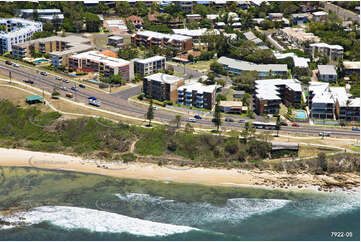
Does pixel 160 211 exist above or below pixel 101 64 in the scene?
below

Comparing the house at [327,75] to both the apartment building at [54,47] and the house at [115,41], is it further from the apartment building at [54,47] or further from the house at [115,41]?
the apartment building at [54,47]

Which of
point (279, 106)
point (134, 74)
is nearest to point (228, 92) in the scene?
point (279, 106)

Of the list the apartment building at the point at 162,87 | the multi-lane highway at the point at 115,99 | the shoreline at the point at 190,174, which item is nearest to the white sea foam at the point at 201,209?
the shoreline at the point at 190,174

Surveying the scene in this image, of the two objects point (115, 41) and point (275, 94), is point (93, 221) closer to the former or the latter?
point (275, 94)

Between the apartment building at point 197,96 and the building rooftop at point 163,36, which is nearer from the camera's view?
the apartment building at point 197,96

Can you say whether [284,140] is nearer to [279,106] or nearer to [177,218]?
[279,106]

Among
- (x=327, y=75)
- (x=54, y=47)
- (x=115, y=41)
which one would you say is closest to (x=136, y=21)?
(x=115, y=41)
